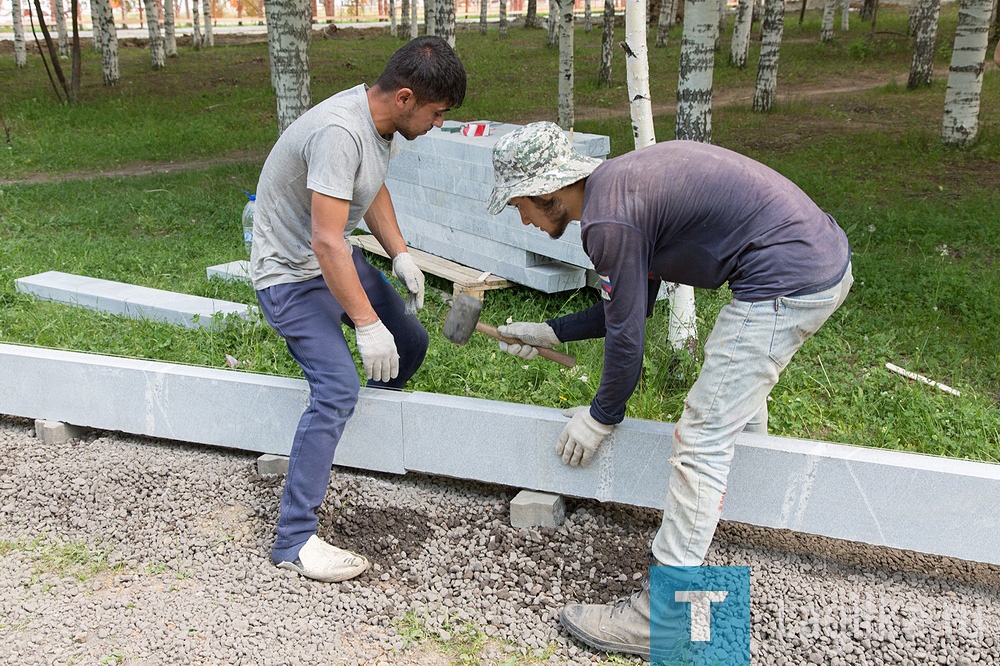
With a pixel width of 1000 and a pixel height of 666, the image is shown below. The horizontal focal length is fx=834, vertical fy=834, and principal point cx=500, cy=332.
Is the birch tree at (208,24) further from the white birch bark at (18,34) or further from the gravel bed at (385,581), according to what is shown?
the gravel bed at (385,581)

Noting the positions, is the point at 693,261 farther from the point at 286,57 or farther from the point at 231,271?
the point at 286,57

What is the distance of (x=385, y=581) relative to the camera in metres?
3.13

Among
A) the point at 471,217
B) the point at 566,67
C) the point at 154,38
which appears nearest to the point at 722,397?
the point at 471,217

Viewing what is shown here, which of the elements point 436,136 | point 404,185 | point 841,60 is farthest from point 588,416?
point 841,60

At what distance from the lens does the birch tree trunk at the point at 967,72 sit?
8992mm

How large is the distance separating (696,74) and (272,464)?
13.3 ft

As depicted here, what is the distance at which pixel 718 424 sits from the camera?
2.61m

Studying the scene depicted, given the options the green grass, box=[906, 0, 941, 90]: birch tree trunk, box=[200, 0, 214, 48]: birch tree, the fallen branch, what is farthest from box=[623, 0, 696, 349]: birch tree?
box=[200, 0, 214, 48]: birch tree

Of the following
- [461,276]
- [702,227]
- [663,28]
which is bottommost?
[461,276]

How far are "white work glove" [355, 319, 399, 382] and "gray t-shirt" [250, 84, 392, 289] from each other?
0.35 meters

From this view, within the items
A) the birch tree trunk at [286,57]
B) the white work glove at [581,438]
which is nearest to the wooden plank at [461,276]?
the white work glove at [581,438]

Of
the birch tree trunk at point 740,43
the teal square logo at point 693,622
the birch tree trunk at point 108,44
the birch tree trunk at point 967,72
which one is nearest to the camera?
the teal square logo at point 693,622

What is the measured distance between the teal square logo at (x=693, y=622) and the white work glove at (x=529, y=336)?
1.02 metres

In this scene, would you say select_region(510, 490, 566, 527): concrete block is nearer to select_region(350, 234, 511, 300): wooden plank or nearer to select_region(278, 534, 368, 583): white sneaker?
select_region(278, 534, 368, 583): white sneaker
